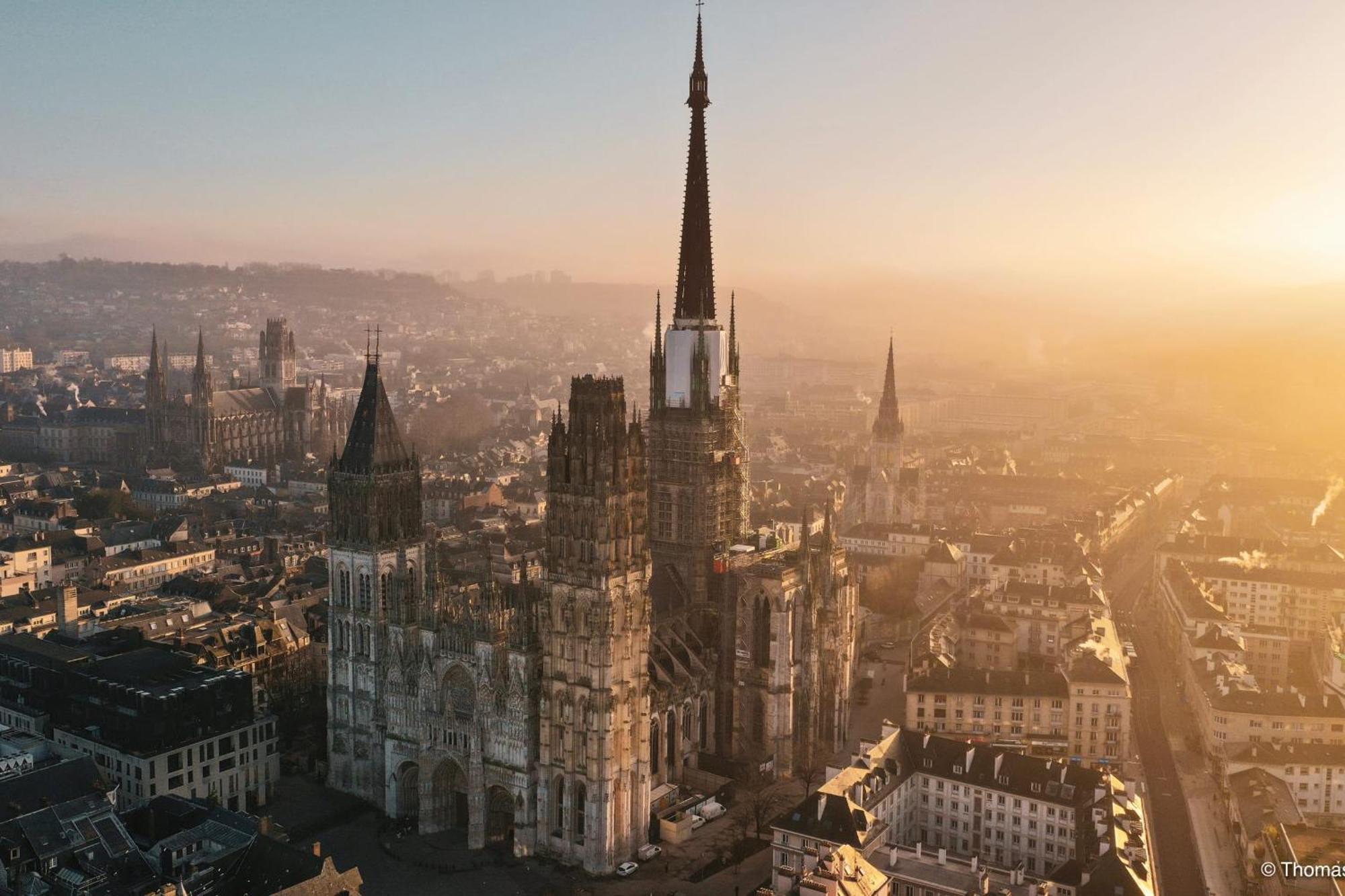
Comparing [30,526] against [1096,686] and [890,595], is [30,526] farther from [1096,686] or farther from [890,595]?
[1096,686]

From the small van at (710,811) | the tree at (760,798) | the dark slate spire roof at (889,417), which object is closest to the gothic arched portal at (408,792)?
the small van at (710,811)

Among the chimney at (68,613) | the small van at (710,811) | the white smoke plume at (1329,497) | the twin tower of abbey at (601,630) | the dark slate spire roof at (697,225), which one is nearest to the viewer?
the twin tower of abbey at (601,630)

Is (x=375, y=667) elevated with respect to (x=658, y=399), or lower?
lower

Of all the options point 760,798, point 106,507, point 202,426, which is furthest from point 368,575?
point 202,426

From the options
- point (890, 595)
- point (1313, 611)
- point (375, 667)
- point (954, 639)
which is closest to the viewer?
point (375, 667)

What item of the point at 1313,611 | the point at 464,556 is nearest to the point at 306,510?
the point at 464,556

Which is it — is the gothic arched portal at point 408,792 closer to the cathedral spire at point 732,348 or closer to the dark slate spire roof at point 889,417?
the cathedral spire at point 732,348
